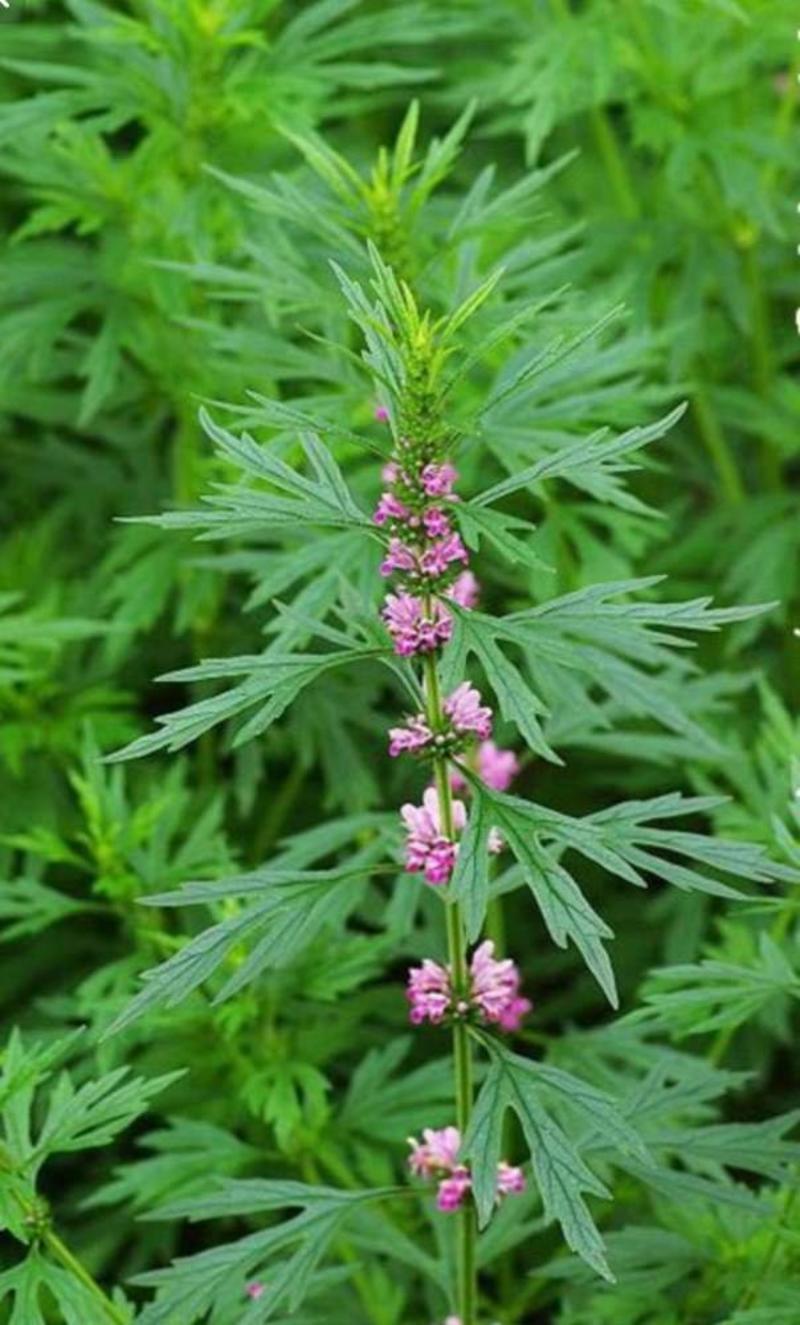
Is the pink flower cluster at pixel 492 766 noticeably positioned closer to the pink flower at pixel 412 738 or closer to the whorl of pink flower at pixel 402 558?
the pink flower at pixel 412 738

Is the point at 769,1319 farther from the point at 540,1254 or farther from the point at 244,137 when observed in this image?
the point at 244,137

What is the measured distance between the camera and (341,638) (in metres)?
1.98

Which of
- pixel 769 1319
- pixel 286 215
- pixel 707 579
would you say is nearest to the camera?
pixel 769 1319

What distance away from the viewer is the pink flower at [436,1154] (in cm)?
228

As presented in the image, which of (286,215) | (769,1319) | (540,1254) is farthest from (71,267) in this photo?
(769,1319)

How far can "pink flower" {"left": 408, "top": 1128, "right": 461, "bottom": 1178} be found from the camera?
7.48 feet

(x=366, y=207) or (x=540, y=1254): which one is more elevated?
(x=366, y=207)

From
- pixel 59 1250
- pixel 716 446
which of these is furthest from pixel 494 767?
pixel 716 446

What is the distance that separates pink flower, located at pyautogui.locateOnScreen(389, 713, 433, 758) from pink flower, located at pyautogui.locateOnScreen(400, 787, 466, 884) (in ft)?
0.21

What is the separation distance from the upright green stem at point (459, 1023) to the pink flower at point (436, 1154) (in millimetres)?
62

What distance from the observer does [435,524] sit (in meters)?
1.90

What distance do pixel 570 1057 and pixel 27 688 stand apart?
1.03 m

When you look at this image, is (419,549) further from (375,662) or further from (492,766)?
(375,662)

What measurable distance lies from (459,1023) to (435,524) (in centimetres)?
50
